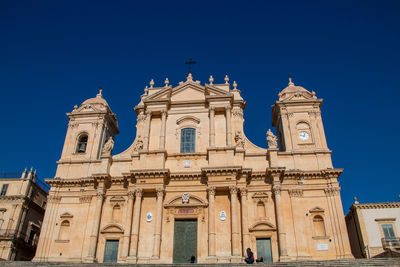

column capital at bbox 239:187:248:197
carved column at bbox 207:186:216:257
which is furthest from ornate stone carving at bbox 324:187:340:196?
carved column at bbox 207:186:216:257

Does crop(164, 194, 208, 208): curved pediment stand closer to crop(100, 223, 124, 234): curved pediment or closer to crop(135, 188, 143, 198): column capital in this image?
crop(135, 188, 143, 198): column capital

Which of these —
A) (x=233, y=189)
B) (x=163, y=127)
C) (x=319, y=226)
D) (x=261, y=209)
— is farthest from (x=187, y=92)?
(x=319, y=226)

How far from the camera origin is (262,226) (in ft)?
73.7

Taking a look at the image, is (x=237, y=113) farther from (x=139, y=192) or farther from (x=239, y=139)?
(x=139, y=192)

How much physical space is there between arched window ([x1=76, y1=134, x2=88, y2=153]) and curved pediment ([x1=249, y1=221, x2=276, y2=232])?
14.4 metres

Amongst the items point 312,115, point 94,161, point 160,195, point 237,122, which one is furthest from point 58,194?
point 312,115

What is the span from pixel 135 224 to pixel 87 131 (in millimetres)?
9537

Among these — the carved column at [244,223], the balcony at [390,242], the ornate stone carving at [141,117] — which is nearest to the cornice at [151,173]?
the carved column at [244,223]

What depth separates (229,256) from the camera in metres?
21.4

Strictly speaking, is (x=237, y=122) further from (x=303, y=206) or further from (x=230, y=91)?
(x=303, y=206)

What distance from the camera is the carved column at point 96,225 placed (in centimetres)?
2227

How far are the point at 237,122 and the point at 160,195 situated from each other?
8085mm

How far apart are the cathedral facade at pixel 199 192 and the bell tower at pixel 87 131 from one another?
128 millimetres

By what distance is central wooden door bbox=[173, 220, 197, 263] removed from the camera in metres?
22.2
